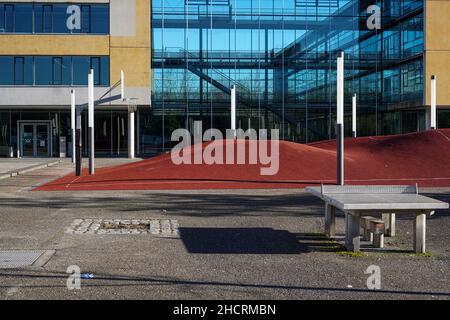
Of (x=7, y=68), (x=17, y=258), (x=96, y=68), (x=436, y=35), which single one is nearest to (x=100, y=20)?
(x=96, y=68)

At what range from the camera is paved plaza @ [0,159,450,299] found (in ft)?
22.4

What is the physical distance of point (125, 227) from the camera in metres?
11.3

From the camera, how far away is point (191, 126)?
4094 centimetres

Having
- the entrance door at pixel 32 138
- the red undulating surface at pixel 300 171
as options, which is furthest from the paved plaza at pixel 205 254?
the entrance door at pixel 32 138

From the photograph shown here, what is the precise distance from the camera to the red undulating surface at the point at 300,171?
65.7 feet

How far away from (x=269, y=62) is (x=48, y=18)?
1340 centimetres

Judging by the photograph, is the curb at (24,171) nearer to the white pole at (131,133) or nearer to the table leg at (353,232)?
the white pole at (131,133)

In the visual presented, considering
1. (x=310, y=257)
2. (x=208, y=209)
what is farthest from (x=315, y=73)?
(x=310, y=257)

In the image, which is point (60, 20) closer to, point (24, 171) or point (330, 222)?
point (24, 171)

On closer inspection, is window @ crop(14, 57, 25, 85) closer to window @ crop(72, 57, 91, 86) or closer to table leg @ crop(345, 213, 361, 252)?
window @ crop(72, 57, 91, 86)

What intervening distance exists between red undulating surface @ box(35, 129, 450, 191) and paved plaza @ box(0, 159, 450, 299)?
16.0 feet

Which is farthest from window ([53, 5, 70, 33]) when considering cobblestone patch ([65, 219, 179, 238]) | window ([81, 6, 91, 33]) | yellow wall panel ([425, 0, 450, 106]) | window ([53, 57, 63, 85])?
cobblestone patch ([65, 219, 179, 238])
